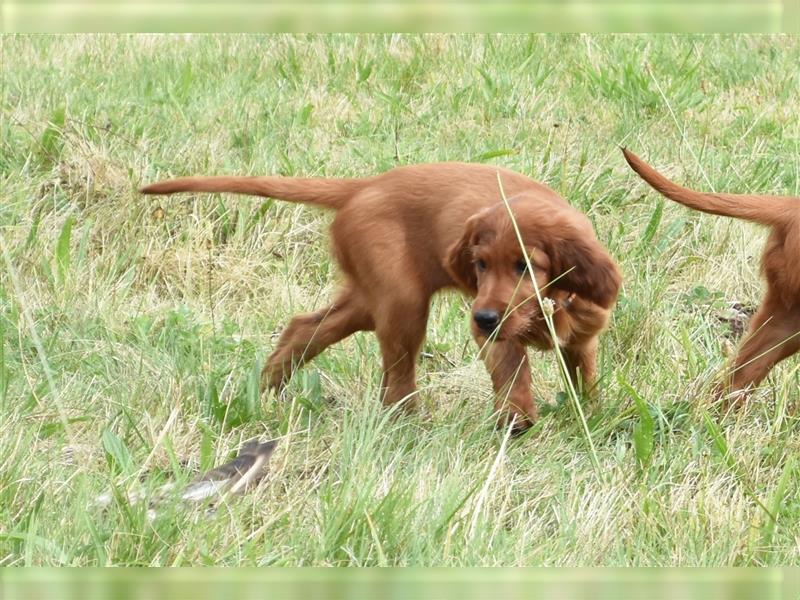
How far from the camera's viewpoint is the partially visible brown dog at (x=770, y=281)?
10.5 feet

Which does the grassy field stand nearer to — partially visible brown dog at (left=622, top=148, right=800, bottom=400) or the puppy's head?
partially visible brown dog at (left=622, top=148, right=800, bottom=400)

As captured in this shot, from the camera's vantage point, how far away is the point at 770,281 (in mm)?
3340

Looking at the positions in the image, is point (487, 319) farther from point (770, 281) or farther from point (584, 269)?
point (770, 281)

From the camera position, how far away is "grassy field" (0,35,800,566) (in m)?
2.30

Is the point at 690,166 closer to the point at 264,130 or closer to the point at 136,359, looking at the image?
the point at 264,130

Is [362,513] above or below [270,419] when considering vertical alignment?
above

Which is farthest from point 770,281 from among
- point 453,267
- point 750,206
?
point 453,267

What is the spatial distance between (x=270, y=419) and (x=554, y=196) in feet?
3.28

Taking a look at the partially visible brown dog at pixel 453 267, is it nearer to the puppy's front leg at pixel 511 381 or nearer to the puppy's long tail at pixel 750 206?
the puppy's front leg at pixel 511 381

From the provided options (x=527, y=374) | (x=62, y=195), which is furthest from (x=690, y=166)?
(x=62, y=195)

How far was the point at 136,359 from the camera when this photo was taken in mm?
3355

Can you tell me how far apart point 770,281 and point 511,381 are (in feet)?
2.71

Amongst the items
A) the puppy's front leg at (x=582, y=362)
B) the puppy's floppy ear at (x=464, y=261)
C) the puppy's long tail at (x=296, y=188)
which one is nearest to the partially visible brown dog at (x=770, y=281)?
the puppy's front leg at (x=582, y=362)

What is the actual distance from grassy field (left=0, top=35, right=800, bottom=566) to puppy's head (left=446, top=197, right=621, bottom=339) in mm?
272
